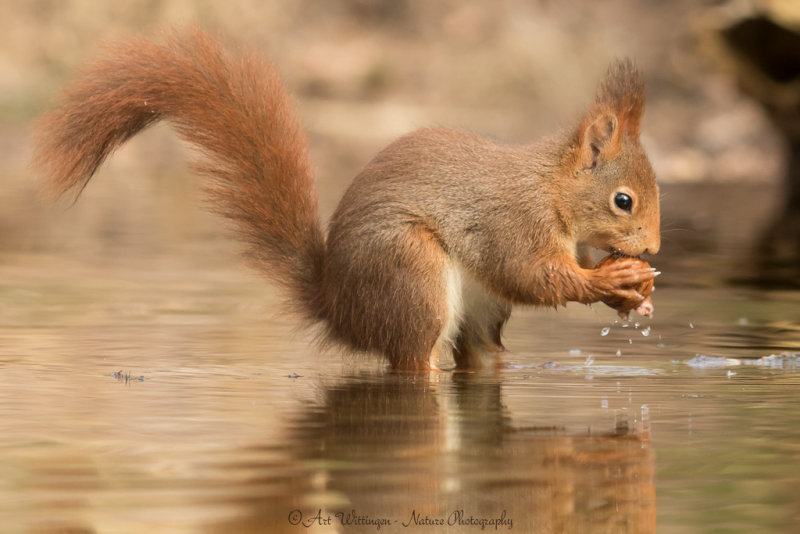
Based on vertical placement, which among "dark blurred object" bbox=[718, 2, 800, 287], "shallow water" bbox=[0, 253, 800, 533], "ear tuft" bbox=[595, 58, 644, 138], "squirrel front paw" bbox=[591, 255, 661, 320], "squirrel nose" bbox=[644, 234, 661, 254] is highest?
"dark blurred object" bbox=[718, 2, 800, 287]

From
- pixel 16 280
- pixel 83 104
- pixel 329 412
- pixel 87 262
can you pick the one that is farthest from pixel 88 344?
pixel 87 262

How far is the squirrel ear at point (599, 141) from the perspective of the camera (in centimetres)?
493

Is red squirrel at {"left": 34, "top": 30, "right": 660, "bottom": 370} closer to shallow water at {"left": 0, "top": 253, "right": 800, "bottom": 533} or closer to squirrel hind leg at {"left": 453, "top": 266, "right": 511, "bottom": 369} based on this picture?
squirrel hind leg at {"left": 453, "top": 266, "right": 511, "bottom": 369}

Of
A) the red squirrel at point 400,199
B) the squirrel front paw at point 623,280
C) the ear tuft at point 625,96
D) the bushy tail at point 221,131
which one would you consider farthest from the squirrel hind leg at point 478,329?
the ear tuft at point 625,96

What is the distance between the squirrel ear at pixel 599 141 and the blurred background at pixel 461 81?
6.17m

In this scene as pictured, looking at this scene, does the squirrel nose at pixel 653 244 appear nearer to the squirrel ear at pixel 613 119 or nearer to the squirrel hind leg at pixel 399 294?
the squirrel ear at pixel 613 119

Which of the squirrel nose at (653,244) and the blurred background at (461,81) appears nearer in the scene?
the squirrel nose at (653,244)

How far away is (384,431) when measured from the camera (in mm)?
3412

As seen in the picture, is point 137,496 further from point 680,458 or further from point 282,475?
point 680,458

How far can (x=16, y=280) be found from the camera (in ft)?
23.7

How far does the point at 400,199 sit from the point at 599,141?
761 mm

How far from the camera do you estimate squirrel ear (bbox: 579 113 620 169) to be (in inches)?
194

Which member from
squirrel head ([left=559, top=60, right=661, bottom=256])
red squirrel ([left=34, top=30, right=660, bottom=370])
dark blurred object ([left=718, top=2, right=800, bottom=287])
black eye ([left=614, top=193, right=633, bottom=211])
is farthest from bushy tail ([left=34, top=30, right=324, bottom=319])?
dark blurred object ([left=718, top=2, right=800, bottom=287])

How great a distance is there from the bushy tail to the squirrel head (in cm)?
95
